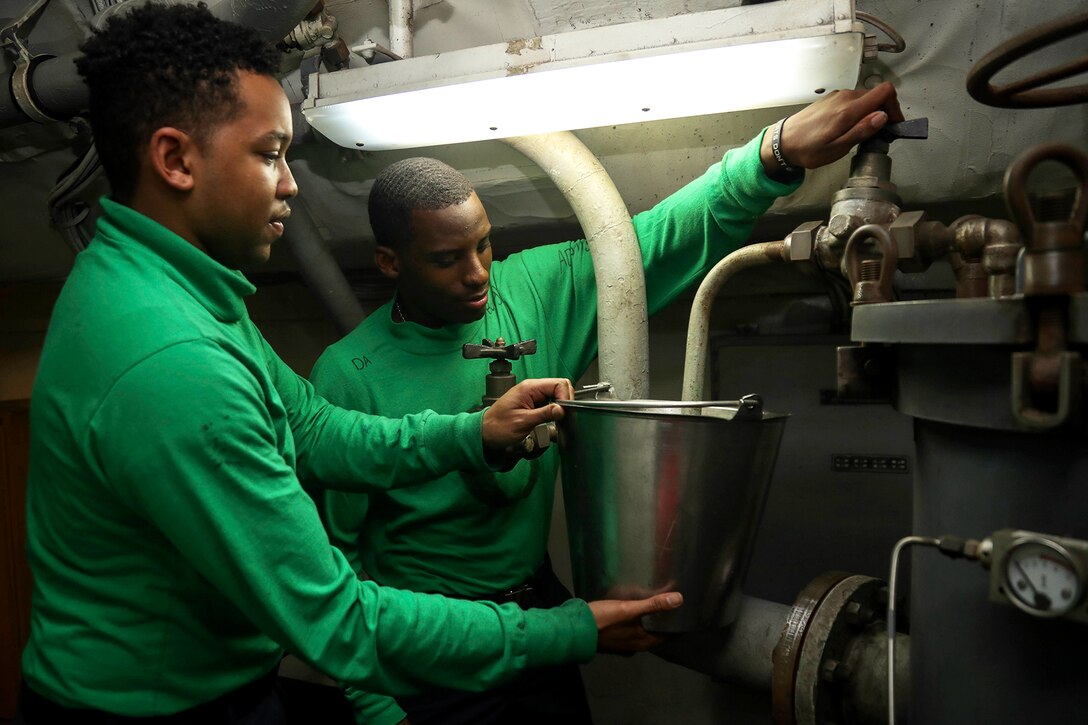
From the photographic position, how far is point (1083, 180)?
2.15 feet

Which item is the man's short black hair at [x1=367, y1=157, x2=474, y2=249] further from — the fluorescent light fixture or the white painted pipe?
the white painted pipe

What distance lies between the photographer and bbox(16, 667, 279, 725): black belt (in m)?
0.88

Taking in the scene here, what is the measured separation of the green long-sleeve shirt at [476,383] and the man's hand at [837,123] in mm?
144

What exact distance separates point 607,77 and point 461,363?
539mm

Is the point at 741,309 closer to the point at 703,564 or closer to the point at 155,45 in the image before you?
the point at 703,564

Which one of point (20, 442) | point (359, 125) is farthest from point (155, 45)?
point (20, 442)

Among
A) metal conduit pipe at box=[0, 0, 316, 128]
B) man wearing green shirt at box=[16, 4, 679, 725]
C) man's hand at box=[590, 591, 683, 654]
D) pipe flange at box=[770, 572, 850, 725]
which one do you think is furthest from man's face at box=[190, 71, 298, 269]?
pipe flange at box=[770, 572, 850, 725]

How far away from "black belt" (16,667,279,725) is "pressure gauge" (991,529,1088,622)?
2.76ft

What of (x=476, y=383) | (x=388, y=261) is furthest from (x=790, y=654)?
(x=388, y=261)

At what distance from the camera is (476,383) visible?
4.53ft

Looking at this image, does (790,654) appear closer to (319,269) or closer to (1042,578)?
(1042,578)

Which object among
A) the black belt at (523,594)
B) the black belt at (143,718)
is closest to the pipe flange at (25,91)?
the black belt at (143,718)

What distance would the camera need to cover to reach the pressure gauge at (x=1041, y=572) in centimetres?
61

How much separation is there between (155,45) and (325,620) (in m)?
0.67
